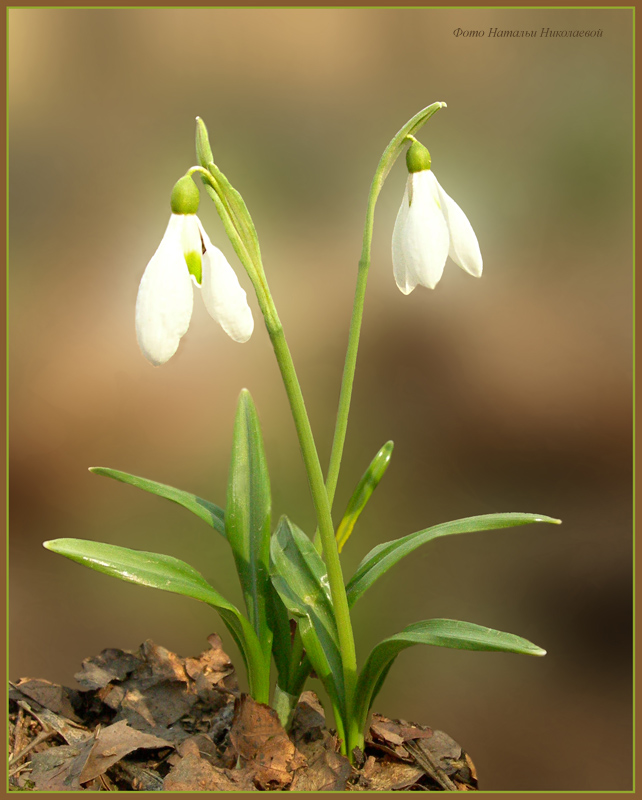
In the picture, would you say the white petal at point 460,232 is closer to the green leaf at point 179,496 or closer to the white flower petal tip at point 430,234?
the white flower petal tip at point 430,234

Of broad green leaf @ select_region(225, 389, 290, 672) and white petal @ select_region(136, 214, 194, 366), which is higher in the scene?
white petal @ select_region(136, 214, 194, 366)

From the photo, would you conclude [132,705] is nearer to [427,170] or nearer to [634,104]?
[427,170]

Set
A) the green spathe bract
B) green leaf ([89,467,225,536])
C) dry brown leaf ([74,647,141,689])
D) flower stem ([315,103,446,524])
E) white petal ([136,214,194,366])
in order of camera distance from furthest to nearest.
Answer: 1. dry brown leaf ([74,647,141,689])
2. green leaf ([89,467,225,536])
3. flower stem ([315,103,446,524])
4. the green spathe bract
5. white petal ([136,214,194,366])

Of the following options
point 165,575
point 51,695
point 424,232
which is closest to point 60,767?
point 51,695

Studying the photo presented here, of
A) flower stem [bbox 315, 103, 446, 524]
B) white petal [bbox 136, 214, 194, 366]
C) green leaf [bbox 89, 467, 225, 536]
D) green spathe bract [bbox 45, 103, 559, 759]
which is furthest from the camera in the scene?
green leaf [bbox 89, 467, 225, 536]

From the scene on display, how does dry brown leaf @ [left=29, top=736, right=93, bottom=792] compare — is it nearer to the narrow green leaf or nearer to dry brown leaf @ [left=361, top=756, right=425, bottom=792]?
the narrow green leaf

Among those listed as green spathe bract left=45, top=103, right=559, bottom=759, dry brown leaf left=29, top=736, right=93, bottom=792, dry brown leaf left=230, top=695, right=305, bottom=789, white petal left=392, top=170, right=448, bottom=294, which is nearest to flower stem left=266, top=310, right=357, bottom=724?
green spathe bract left=45, top=103, right=559, bottom=759

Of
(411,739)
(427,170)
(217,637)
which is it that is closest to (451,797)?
(411,739)
